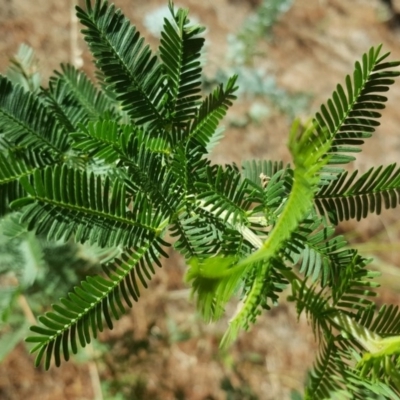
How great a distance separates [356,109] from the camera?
0.77 meters

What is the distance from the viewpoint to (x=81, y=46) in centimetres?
254

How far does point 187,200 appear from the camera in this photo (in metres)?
0.79

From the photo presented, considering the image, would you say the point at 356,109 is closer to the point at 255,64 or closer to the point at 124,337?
the point at 124,337

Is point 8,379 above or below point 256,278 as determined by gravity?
below

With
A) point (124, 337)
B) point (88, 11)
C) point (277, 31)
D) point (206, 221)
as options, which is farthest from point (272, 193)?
point (277, 31)

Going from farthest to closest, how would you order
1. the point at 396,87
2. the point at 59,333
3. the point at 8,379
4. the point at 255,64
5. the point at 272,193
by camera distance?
the point at 396,87 → the point at 255,64 → the point at 8,379 → the point at 272,193 → the point at 59,333

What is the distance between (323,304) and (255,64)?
240 centimetres

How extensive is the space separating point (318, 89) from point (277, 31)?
0.42 m

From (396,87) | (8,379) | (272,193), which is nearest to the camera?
(272,193)

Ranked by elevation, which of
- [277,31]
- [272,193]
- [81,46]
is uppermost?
[277,31]

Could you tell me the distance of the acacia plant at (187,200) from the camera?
68cm

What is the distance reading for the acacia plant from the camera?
A: 68 centimetres

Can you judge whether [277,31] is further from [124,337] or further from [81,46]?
[124,337]

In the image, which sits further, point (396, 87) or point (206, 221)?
point (396, 87)
